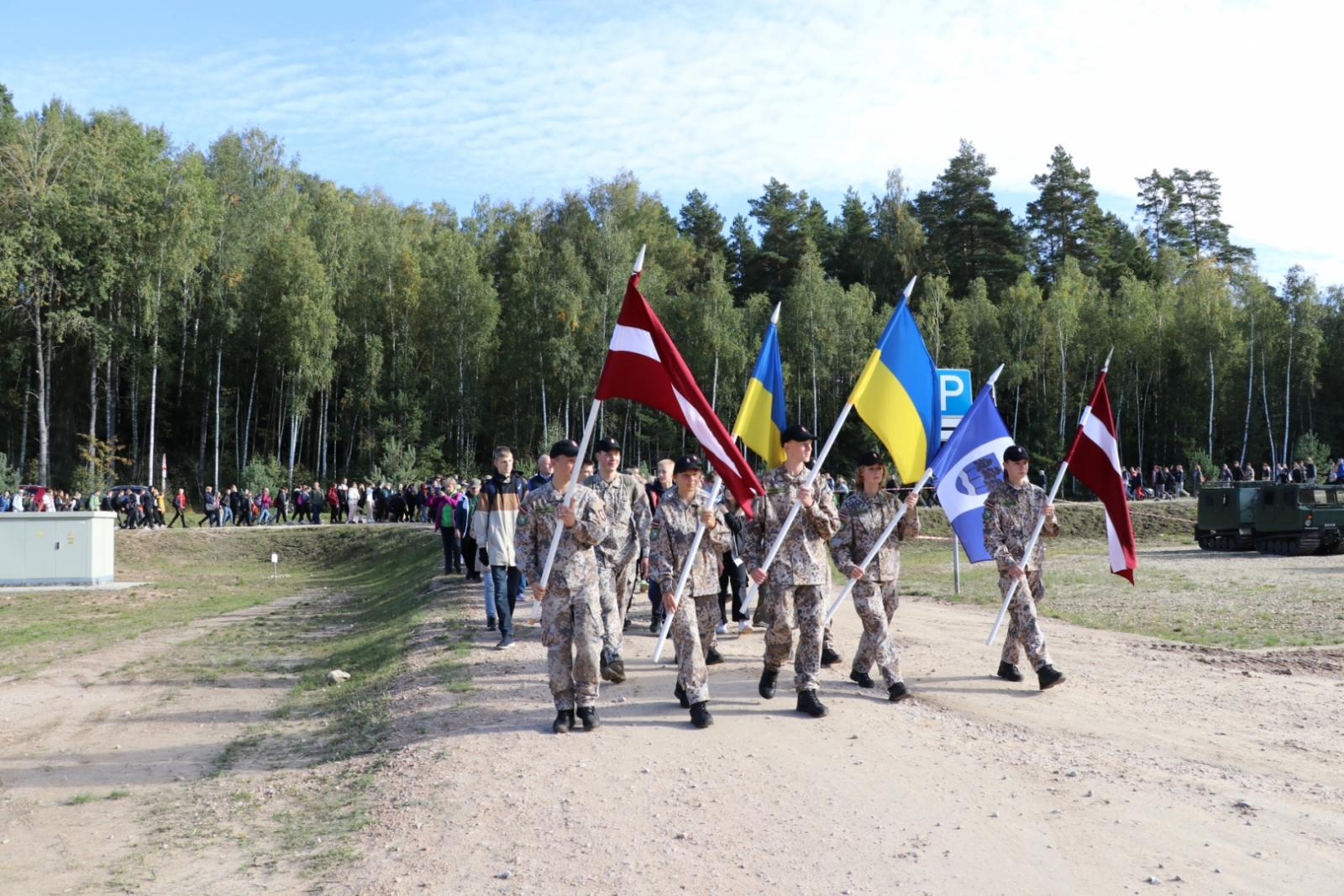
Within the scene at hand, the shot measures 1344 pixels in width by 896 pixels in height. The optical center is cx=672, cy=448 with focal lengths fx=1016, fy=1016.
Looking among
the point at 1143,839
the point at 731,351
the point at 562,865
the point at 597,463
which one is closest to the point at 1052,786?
the point at 1143,839

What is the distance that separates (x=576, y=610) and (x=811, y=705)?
201 cm

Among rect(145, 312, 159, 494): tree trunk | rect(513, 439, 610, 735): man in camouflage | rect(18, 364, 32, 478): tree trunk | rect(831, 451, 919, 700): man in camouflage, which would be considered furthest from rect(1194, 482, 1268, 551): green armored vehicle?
rect(18, 364, 32, 478): tree trunk

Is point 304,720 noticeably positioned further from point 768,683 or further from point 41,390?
point 41,390

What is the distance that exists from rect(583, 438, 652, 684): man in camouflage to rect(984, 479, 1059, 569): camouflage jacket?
10.8 feet

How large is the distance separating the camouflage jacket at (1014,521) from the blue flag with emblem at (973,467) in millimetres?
167

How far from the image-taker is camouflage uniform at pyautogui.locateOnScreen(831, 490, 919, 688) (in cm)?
882

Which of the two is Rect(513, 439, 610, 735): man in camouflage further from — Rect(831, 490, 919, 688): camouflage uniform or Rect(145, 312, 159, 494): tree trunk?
Rect(145, 312, 159, 494): tree trunk

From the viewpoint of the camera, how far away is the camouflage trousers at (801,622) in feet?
26.3

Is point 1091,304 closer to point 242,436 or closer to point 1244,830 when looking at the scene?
point 242,436

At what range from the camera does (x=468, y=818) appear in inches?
238

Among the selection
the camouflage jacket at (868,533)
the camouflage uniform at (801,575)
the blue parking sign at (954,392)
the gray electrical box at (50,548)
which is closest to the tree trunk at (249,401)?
the gray electrical box at (50,548)

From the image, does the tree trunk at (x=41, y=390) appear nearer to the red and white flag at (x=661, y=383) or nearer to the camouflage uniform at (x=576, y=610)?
the camouflage uniform at (x=576, y=610)

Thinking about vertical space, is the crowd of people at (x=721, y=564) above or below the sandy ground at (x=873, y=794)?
above

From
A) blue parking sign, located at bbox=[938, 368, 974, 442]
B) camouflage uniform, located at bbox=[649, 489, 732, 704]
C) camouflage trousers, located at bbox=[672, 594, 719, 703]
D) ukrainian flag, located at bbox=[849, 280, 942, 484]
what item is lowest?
camouflage trousers, located at bbox=[672, 594, 719, 703]
